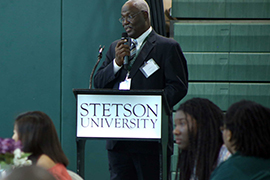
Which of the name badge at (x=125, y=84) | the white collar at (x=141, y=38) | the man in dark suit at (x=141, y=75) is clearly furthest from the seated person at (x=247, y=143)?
the white collar at (x=141, y=38)

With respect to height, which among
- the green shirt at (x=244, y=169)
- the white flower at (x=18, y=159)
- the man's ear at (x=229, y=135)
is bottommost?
the white flower at (x=18, y=159)

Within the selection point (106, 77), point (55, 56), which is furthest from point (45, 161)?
point (55, 56)

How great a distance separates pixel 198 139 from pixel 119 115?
0.73 meters

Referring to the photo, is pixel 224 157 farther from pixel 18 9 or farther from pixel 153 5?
pixel 18 9

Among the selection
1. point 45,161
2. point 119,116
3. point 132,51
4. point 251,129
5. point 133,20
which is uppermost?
point 133,20

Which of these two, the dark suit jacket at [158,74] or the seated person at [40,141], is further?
the dark suit jacket at [158,74]

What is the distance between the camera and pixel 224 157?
71.1 inches

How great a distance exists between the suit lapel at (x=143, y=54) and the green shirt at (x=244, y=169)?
1280 mm

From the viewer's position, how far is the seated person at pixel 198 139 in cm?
186

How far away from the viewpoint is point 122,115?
2525 mm

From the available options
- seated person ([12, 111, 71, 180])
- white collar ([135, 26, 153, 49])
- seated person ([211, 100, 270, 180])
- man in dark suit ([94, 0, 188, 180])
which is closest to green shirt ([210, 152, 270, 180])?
seated person ([211, 100, 270, 180])

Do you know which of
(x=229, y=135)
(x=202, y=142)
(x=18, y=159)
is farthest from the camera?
(x=202, y=142)

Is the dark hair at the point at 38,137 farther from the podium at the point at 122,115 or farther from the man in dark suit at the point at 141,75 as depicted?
the man in dark suit at the point at 141,75

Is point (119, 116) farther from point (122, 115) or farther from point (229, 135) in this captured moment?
point (229, 135)
